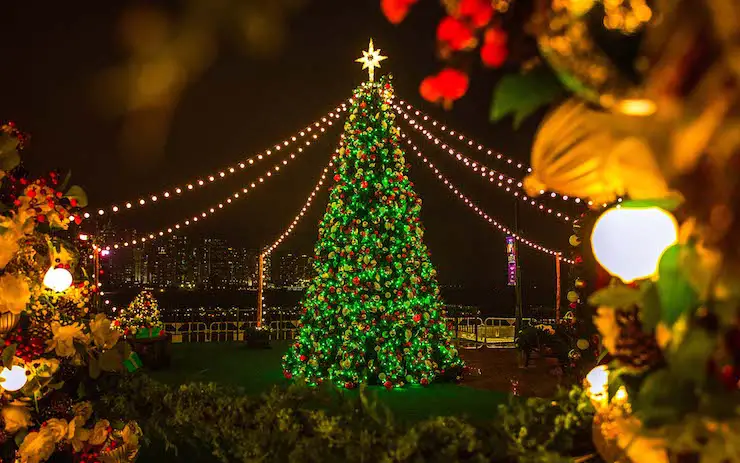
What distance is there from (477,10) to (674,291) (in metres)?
0.71

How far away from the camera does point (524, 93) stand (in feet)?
4.26

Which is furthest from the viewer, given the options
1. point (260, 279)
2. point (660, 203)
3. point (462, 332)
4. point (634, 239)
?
point (462, 332)

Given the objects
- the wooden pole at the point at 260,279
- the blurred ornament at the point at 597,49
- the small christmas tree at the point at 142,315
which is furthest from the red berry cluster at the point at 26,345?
the wooden pole at the point at 260,279

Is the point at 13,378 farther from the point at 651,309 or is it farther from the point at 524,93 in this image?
the point at 651,309

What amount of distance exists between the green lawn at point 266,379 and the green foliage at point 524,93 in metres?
3.79

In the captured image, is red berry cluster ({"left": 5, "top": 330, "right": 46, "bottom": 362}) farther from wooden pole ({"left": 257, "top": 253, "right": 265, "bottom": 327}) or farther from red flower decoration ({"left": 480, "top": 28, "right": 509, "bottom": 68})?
wooden pole ({"left": 257, "top": 253, "right": 265, "bottom": 327})

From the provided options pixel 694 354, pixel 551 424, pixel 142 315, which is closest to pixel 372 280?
pixel 142 315

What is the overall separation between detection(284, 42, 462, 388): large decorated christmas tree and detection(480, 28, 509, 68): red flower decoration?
772 cm

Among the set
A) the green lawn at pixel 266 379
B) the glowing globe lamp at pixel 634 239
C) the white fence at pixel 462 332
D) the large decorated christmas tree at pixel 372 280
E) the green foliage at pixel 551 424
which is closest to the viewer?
the glowing globe lamp at pixel 634 239

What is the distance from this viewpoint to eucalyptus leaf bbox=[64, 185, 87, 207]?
416 cm

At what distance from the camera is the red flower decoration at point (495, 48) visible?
51.2 inches

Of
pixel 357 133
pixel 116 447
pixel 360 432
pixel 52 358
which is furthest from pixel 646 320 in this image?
pixel 357 133

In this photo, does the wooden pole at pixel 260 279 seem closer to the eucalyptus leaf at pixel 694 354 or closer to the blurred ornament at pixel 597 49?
the blurred ornament at pixel 597 49

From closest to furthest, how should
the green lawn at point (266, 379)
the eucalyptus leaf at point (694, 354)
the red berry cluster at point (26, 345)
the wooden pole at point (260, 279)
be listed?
the eucalyptus leaf at point (694, 354) → the red berry cluster at point (26, 345) → the green lawn at point (266, 379) → the wooden pole at point (260, 279)
